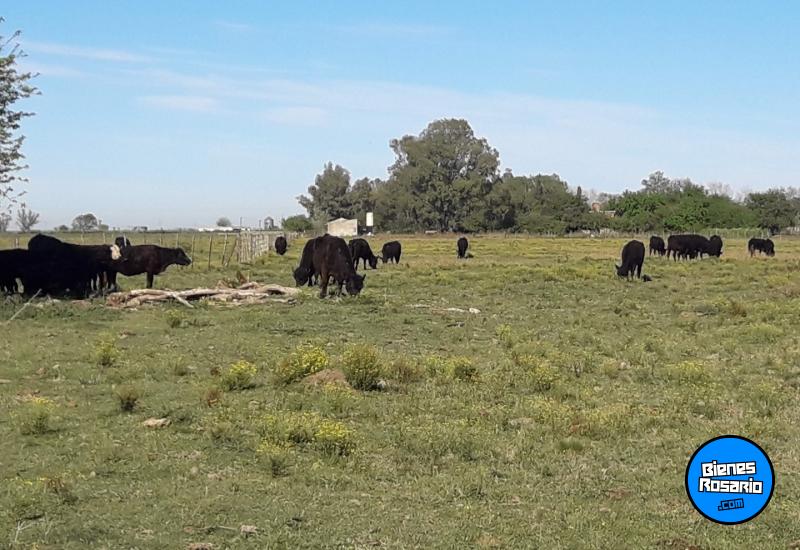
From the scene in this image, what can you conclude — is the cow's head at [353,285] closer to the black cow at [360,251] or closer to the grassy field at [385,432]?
the grassy field at [385,432]

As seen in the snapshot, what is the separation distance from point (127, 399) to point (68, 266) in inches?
592

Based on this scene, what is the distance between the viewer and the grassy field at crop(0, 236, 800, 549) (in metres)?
6.39

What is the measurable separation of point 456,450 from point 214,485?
2336 mm

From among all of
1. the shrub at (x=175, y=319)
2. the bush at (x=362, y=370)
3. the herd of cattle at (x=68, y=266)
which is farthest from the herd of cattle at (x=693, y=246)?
the bush at (x=362, y=370)

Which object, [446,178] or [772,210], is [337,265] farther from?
[772,210]

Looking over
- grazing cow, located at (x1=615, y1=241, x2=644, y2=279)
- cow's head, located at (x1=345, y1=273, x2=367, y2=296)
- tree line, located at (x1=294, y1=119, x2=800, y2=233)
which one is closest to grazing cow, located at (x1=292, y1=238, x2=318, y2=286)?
cow's head, located at (x1=345, y1=273, x2=367, y2=296)

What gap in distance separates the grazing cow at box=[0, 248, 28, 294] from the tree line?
9088 centimetres

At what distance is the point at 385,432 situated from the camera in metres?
9.14

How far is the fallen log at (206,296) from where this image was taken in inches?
844

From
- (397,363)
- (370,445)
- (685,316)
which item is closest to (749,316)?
(685,316)

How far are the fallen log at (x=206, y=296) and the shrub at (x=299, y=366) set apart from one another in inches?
388

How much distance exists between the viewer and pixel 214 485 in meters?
7.34

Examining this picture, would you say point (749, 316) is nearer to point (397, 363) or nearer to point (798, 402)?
point (798, 402)

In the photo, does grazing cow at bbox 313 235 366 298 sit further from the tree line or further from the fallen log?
the tree line
